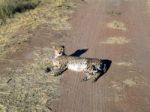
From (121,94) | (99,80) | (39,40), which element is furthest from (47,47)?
(121,94)

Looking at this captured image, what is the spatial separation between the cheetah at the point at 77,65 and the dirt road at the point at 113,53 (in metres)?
0.14

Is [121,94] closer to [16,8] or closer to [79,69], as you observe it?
[79,69]

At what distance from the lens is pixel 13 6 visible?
14266mm

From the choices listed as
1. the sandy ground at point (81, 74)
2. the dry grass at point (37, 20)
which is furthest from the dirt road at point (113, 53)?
the dry grass at point (37, 20)

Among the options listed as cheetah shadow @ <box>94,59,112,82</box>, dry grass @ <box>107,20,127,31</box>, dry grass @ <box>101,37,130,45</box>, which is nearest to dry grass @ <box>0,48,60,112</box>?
cheetah shadow @ <box>94,59,112,82</box>

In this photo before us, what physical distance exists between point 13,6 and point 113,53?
5064mm

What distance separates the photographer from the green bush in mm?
13648

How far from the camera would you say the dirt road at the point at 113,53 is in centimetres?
833

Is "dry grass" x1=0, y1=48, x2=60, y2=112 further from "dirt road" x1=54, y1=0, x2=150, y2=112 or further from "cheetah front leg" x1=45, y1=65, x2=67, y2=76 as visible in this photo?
"dirt road" x1=54, y1=0, x2=150, y2=112

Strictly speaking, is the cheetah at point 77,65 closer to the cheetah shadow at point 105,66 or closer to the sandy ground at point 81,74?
the cheetah shadow at point 105,66

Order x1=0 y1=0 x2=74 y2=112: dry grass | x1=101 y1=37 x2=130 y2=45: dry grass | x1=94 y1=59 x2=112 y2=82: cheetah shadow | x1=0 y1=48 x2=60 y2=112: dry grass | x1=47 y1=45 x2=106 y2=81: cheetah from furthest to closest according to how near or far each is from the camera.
Result: x1=101 y1=37 x2=130 y2=45: dry grass, x1=94 y1=59 x2=112 y2=82: cheetah shadow, x1=47 y1=45 x2=106 y2=81: cheetah, x1=0 y1=0 x2=74 y2=112: dry grass, x1=0 y1=48 x2=60 y2=112: dry grass

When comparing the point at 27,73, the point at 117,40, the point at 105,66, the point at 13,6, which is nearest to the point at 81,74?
the point at 105,66

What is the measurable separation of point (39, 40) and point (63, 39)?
25.4 inches

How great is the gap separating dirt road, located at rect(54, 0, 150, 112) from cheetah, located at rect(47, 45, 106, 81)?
0.46 feet
